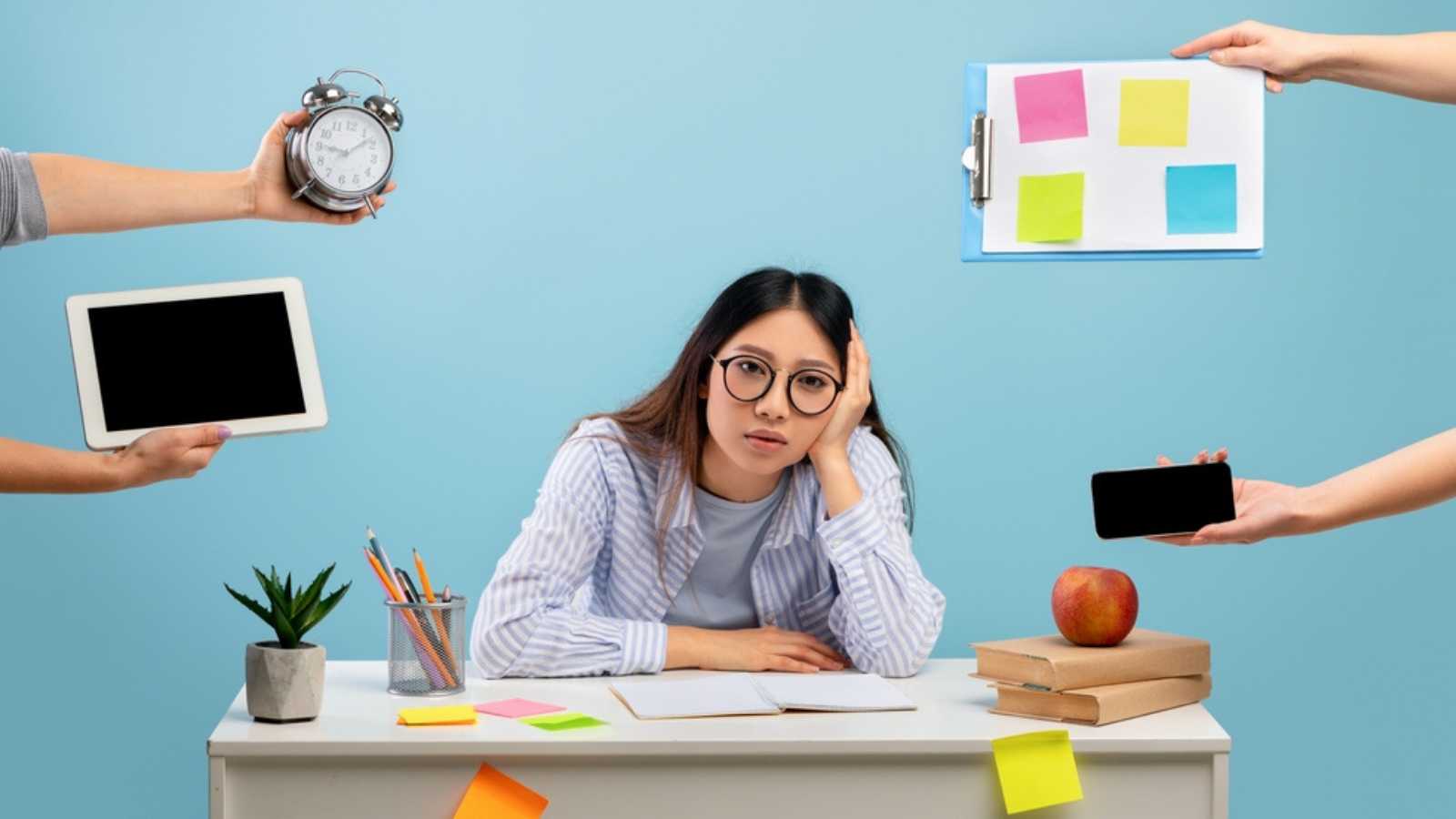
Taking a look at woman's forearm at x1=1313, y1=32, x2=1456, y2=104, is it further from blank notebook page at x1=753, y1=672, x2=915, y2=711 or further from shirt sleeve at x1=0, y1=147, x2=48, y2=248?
shirt sleeve at x1=0, y1=147, x2=48, y2=248

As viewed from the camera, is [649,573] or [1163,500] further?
[649,573]

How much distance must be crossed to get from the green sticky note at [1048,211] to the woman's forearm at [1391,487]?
0.60 m

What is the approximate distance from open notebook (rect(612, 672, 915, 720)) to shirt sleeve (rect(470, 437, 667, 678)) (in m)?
0.08

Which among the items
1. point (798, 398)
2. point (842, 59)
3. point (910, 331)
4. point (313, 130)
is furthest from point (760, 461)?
point (842, 59)

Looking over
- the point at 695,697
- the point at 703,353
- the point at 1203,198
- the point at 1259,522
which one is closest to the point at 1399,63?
the point at 1203,198

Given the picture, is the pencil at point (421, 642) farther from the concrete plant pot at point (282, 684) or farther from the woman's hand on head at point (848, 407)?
the woman's hand on head at point (848, 407)

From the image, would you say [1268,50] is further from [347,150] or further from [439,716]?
[439,716]

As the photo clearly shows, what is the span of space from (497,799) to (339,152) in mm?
905

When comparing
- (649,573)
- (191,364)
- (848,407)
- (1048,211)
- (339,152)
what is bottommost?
(649,573)

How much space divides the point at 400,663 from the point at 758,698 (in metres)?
0.48

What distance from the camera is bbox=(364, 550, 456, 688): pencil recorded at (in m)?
1.95

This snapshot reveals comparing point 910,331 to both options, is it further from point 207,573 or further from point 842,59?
point 207,573

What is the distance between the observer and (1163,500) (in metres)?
1.92

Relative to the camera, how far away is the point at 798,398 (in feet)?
7.41
